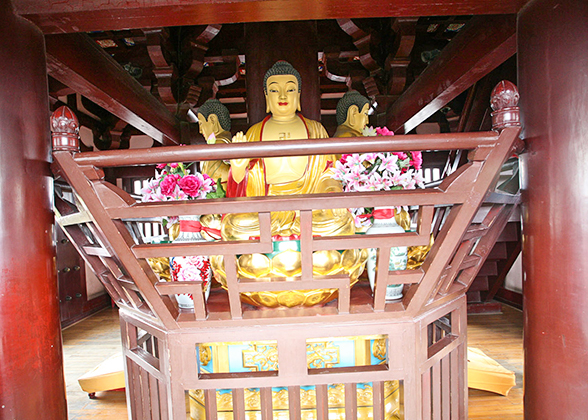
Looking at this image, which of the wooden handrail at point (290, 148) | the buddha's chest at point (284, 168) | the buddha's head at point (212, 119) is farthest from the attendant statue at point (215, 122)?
the wooden handrail at point (290, 148)

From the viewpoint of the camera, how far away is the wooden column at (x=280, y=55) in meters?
2.50

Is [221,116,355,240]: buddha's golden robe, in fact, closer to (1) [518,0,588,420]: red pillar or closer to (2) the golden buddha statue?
(2) the golden buddha statue

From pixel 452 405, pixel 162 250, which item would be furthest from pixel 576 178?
pixel 162 250

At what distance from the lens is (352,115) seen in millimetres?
2438

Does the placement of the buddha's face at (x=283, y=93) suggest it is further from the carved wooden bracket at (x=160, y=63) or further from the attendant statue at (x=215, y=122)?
the carved wooden bracket at (x=160, y=63)

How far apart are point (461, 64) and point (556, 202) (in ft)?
4.24

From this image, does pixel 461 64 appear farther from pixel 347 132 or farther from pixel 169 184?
pixel 169 184

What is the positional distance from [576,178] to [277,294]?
3.64 ft

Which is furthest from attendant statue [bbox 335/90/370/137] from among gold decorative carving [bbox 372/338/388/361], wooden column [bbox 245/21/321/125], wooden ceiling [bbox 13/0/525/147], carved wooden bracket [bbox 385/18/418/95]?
gold decorative carving [bbox 372/338/388/361]

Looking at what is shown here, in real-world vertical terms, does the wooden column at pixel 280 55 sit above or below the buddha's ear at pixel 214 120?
above

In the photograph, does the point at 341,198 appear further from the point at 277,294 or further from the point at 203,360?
the point at 203,360

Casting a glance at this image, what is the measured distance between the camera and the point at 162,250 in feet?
4.22

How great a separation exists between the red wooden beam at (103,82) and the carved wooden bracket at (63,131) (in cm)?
73

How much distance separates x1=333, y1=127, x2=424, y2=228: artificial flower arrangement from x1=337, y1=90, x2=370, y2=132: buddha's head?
0.80 metres
